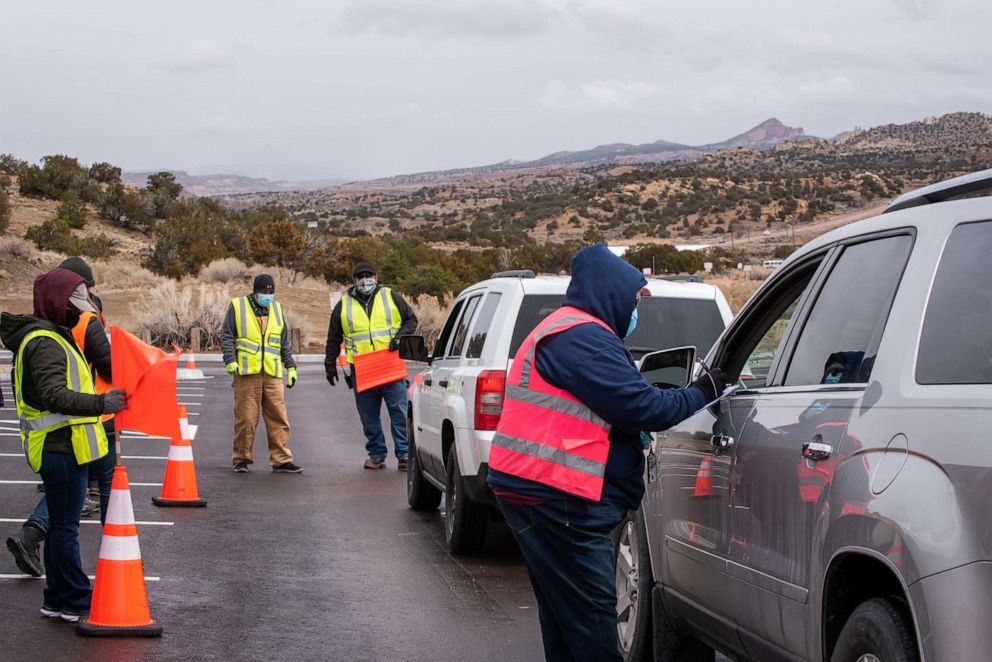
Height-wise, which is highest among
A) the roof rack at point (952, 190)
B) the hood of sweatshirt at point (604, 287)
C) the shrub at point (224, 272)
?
the roof rack at point (952, 190)

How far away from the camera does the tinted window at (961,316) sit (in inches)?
142

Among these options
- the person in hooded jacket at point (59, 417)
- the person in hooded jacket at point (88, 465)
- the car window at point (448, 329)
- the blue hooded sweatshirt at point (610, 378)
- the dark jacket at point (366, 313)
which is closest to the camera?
the blue hooded sweatshirt at point (610, 378)

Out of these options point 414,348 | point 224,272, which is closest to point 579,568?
point 414,348

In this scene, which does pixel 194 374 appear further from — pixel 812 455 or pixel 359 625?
pixel 812 455

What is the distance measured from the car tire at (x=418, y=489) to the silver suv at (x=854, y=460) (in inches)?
230

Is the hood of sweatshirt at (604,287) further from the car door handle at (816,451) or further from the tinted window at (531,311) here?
the tinted window at (531,311)

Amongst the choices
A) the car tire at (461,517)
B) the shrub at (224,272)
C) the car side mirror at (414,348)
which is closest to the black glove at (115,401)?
the car tire at (461,517)

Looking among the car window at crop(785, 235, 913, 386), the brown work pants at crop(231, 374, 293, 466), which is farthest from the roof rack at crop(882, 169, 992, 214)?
the brown work pants at crop(231, 374, 293, 466)

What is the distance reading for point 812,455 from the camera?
13.7 ft

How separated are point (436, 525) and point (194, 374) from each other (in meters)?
18.1

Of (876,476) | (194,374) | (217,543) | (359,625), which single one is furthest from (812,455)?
(194,374)

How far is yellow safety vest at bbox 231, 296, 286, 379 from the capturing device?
14242 mm

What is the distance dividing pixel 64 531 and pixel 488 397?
9.12 feet

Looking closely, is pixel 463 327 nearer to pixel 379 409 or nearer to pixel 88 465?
pixel 88 465
